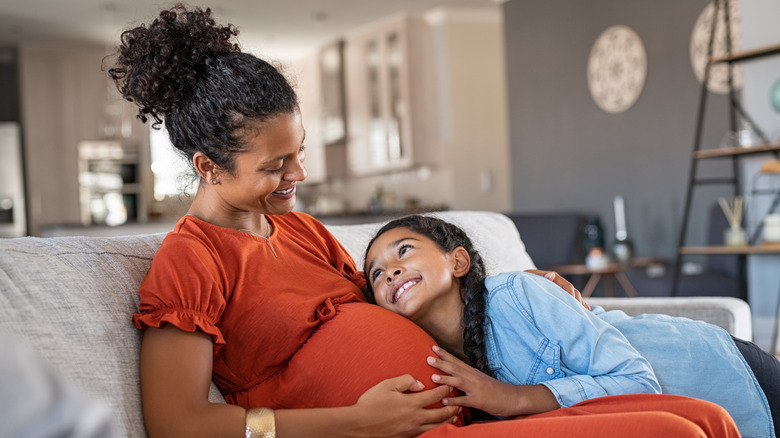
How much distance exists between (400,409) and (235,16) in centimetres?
665

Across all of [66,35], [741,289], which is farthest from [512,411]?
[66,35]

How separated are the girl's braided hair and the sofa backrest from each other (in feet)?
1.56

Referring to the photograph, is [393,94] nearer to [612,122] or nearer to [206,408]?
[612,122]

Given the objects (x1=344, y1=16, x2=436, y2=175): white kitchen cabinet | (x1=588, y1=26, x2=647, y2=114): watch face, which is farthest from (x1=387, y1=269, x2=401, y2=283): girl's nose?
(x1=344, y1=16, x2=436, y2=175): white kitchen cabinet

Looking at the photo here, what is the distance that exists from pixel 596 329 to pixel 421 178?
642cm

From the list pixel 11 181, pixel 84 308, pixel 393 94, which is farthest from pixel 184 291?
pixel 11 181

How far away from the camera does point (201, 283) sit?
3.84 ft

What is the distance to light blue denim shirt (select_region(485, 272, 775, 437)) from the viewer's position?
1278 millimetres

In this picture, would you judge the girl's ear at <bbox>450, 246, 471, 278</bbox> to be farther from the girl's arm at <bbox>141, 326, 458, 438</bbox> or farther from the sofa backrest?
the sofa backrest

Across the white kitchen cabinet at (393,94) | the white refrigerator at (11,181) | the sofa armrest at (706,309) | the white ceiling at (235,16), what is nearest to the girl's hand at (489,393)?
the sofa armrest at (706,309)

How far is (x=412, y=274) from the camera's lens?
1.42m

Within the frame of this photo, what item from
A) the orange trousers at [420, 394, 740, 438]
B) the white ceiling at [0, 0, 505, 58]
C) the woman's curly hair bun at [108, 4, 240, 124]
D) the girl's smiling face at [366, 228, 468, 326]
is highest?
the white ceiling at [0, 0, 505, 58]

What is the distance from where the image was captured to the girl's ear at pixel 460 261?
4.93 ft

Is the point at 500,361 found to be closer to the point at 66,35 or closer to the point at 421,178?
the point at 421,178
